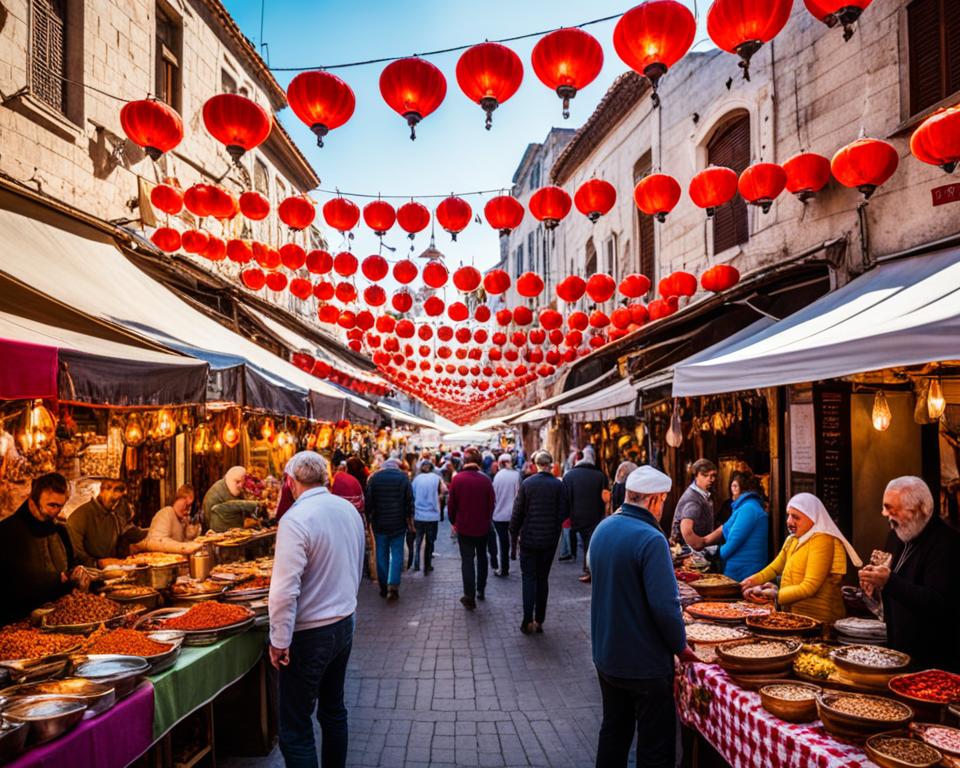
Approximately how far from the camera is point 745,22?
4875 millimetres

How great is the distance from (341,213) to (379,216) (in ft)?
1.87

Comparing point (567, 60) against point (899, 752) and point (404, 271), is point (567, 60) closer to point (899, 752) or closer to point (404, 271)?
point (899, 752)

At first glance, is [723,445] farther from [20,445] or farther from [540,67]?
[20,445]

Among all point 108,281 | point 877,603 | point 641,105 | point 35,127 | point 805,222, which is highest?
point 641,105

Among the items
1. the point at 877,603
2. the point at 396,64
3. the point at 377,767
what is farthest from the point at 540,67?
the point at 377,767

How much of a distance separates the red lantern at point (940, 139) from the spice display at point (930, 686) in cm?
463

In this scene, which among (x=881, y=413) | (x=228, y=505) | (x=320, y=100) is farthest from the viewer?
(x=228, y=505)

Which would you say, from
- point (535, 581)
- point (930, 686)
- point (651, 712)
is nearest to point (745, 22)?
point (930, 686)

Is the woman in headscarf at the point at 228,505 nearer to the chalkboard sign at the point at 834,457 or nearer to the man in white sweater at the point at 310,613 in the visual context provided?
the man in white sweater at the point at 310,613

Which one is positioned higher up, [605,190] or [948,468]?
[605,190]

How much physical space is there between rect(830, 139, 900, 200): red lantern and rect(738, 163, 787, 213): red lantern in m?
0.86

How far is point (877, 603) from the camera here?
4.94 metres

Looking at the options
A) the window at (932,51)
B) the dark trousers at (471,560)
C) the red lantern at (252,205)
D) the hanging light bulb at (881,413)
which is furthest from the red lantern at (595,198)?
the dark trousers at (471,560)

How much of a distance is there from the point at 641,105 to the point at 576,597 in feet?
40.1
